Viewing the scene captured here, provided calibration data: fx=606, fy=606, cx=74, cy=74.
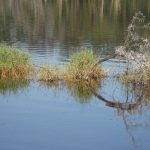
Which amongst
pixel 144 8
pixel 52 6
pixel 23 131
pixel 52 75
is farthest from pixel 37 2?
pixel 23 131

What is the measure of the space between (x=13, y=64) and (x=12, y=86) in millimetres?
1088

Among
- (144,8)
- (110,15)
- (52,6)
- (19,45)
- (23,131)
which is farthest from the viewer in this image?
(52,6)

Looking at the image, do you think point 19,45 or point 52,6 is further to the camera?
point 52,6

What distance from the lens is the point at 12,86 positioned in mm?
25375

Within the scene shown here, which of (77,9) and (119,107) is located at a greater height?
(77,9)

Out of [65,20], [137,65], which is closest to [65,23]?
[65,20]

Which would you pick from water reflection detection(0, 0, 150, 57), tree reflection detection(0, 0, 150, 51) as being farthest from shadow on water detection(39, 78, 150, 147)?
tree reflection detection(0, 0, 150, 51)

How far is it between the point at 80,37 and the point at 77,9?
2499cm

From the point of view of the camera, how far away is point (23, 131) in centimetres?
1914

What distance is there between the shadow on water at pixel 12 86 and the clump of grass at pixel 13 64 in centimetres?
46

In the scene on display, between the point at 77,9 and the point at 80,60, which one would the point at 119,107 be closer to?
the point at 80,60

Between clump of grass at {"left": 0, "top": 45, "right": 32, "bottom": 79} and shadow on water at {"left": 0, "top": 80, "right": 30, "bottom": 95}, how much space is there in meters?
0.46

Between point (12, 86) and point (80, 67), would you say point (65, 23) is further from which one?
point (12, 86)

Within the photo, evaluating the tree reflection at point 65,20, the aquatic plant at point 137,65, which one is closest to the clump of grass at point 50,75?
the aquatic plant at point 137,65
